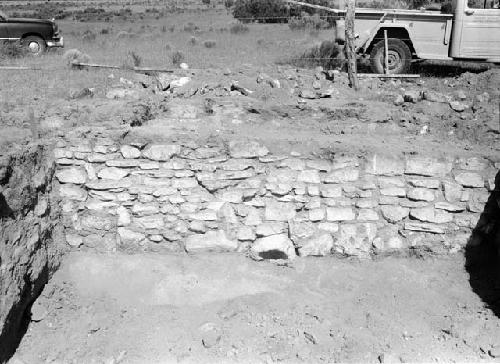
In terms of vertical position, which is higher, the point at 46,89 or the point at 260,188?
the point at 46,89

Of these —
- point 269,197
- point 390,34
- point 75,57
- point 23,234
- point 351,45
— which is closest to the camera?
point 23,234

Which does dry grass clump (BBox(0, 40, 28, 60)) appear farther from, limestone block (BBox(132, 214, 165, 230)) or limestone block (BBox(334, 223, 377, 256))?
limestone block (BBox(334, 223, 377, 256))

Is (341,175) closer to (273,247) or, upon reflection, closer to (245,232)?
(273,247)

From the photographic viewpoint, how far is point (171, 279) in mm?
5332

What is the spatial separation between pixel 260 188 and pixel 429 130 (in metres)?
2.51

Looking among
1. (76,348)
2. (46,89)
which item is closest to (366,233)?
(76,348)

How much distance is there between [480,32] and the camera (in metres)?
8.77

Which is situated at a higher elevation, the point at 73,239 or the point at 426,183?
the point at 426,183

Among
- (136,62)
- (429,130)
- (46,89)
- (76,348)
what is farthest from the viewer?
(136,62)

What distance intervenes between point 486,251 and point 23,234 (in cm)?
506

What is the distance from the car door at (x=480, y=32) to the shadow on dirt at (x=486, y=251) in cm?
443

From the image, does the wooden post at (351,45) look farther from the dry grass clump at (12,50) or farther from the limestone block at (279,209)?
the dry grass clump at (12,50)

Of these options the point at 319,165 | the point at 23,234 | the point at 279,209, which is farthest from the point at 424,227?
the point at 23,234

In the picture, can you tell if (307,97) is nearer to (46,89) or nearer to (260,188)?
(260,188)
